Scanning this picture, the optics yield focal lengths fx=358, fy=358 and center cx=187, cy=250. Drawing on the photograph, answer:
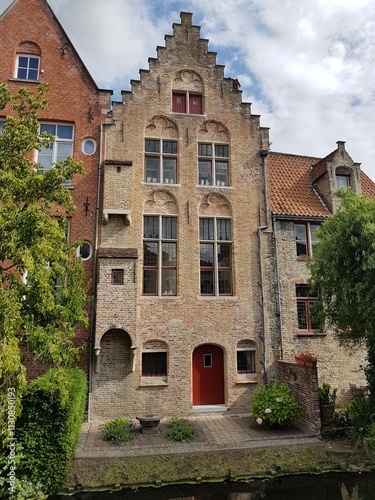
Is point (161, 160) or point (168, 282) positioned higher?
point (161, 160)

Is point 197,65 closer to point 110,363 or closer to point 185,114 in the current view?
point 185,114

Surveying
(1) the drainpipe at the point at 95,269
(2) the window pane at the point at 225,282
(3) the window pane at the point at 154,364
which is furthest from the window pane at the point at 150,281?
(2) the window pane at the point at 225,282

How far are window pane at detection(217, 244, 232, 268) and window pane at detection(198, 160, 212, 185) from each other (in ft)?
9.65

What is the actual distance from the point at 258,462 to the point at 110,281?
297 inches

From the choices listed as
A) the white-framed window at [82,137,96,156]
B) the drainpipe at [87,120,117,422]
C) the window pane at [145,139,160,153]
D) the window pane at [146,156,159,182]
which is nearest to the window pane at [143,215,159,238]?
the window pane at [146,156,159,182]

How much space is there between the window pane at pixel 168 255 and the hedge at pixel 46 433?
7152 mm

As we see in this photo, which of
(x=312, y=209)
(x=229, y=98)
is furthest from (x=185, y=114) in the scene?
(x=312, y=209)

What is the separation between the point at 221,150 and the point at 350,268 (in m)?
8.09

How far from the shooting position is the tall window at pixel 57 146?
1472 centimetres

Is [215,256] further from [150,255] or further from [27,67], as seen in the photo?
[27,67]

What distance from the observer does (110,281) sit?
43.6ft

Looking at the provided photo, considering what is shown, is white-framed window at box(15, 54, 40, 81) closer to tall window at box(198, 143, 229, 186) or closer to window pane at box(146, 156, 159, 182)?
window pane at box(146, 156, 159, 182)

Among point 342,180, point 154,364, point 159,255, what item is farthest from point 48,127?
point 342,180

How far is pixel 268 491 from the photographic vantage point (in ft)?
28.7
